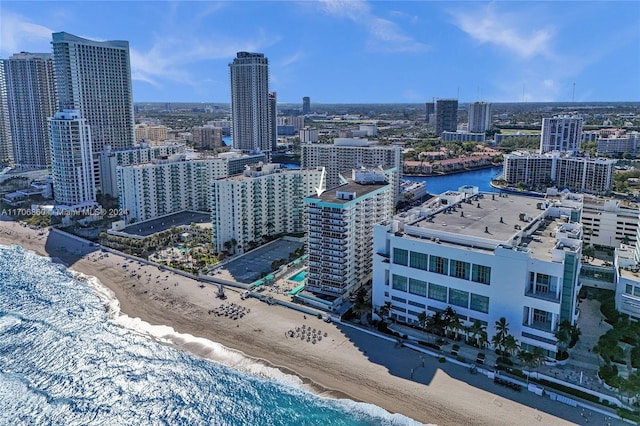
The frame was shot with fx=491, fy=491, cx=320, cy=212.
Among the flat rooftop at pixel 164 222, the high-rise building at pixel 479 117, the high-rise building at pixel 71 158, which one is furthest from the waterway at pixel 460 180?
the high-rise building at pixel 479 117

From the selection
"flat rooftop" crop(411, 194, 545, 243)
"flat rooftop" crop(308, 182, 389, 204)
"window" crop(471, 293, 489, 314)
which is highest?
"flat rooftop" crop(308, 182, 389, 204)

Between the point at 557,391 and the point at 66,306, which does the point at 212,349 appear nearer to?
the point at 66,306

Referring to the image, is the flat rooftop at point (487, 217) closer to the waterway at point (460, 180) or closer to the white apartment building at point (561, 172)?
the white apartment building at point (561, 172)

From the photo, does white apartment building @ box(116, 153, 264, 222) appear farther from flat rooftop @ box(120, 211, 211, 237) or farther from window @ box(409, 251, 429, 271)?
window @ box(409, 251, 429, 271)

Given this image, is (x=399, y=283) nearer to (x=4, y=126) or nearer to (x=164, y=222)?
(x=164, y=222)

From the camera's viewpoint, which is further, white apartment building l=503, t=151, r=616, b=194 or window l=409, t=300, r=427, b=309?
white apartment building l=503, t=151, r=616, b=194

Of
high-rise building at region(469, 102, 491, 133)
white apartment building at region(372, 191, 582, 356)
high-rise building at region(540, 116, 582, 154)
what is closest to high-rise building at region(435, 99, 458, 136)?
high-rise building at region(469, 102, 491, 133)

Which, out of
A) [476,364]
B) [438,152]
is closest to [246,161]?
[476,364]
